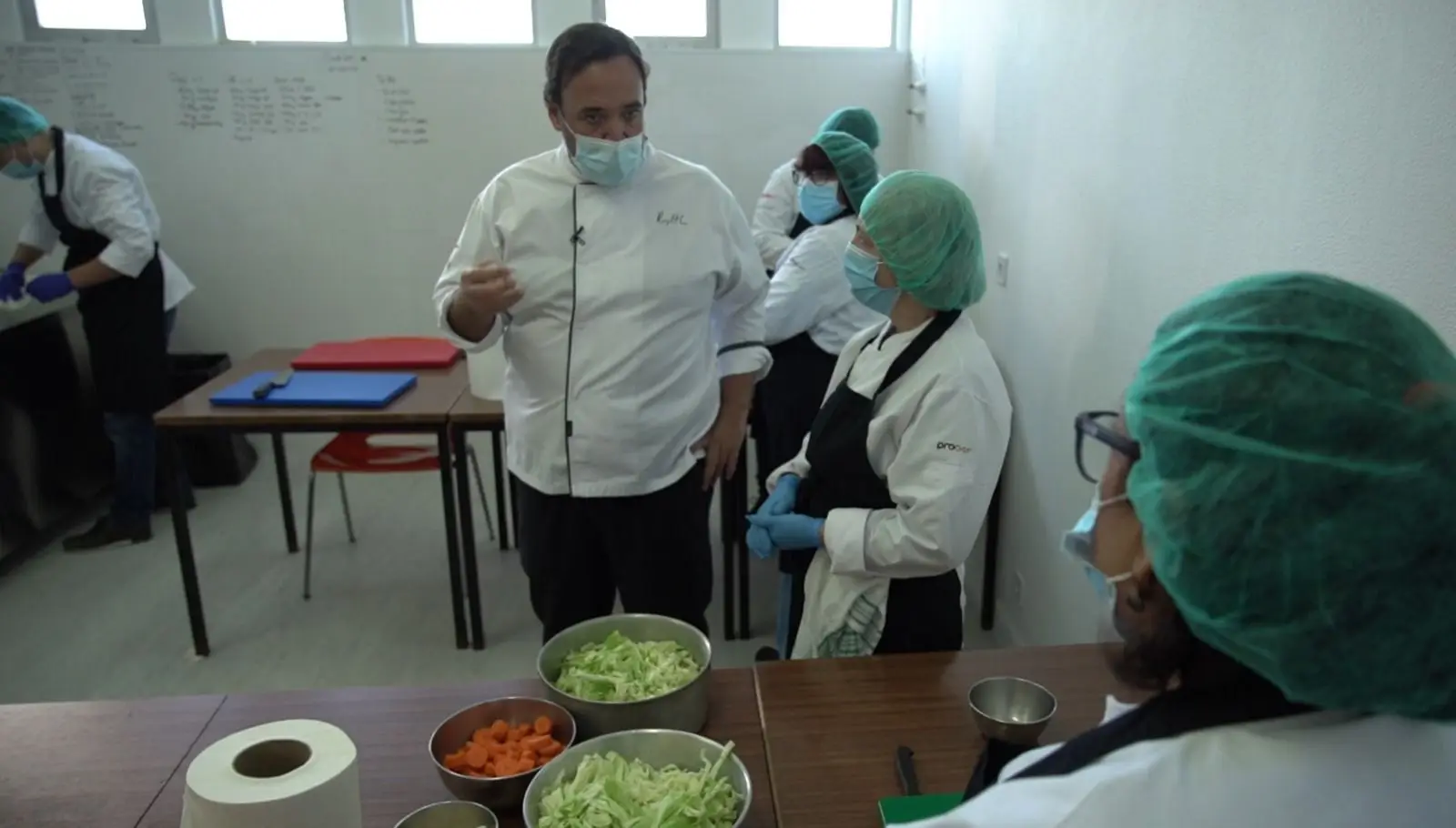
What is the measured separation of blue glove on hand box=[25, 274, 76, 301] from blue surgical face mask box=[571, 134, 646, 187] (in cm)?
249

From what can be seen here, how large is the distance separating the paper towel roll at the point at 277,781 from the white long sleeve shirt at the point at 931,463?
0.92 metres

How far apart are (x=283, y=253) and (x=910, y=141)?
113 inches

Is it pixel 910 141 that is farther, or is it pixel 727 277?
pixel 910 141

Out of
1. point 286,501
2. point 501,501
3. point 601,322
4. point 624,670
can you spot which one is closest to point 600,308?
point 601,322

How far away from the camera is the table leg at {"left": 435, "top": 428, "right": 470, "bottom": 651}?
2.83 meters

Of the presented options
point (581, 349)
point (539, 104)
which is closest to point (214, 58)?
point (539, 104)

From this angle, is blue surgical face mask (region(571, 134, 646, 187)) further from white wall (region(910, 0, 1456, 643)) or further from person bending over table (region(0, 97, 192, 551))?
person bending over table (region(0, 97, 192, 551))

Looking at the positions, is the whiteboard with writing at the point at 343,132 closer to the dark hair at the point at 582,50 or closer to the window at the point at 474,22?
the window at the point at 474,22

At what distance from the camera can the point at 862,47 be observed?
4332mm

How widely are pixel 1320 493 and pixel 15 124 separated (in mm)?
3809

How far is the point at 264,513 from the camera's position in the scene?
4.01 metres

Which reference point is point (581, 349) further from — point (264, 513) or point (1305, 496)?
point (264, 513)

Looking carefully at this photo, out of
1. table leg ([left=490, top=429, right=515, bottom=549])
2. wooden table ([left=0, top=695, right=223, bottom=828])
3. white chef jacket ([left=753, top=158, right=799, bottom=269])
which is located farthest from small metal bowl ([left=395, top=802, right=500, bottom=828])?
white chef jacket ([left=753, top=158, right=799, bottom=269])

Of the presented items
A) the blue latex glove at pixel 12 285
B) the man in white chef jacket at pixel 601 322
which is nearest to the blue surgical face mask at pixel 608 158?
the man in white chef jacket at pixel 601 322
